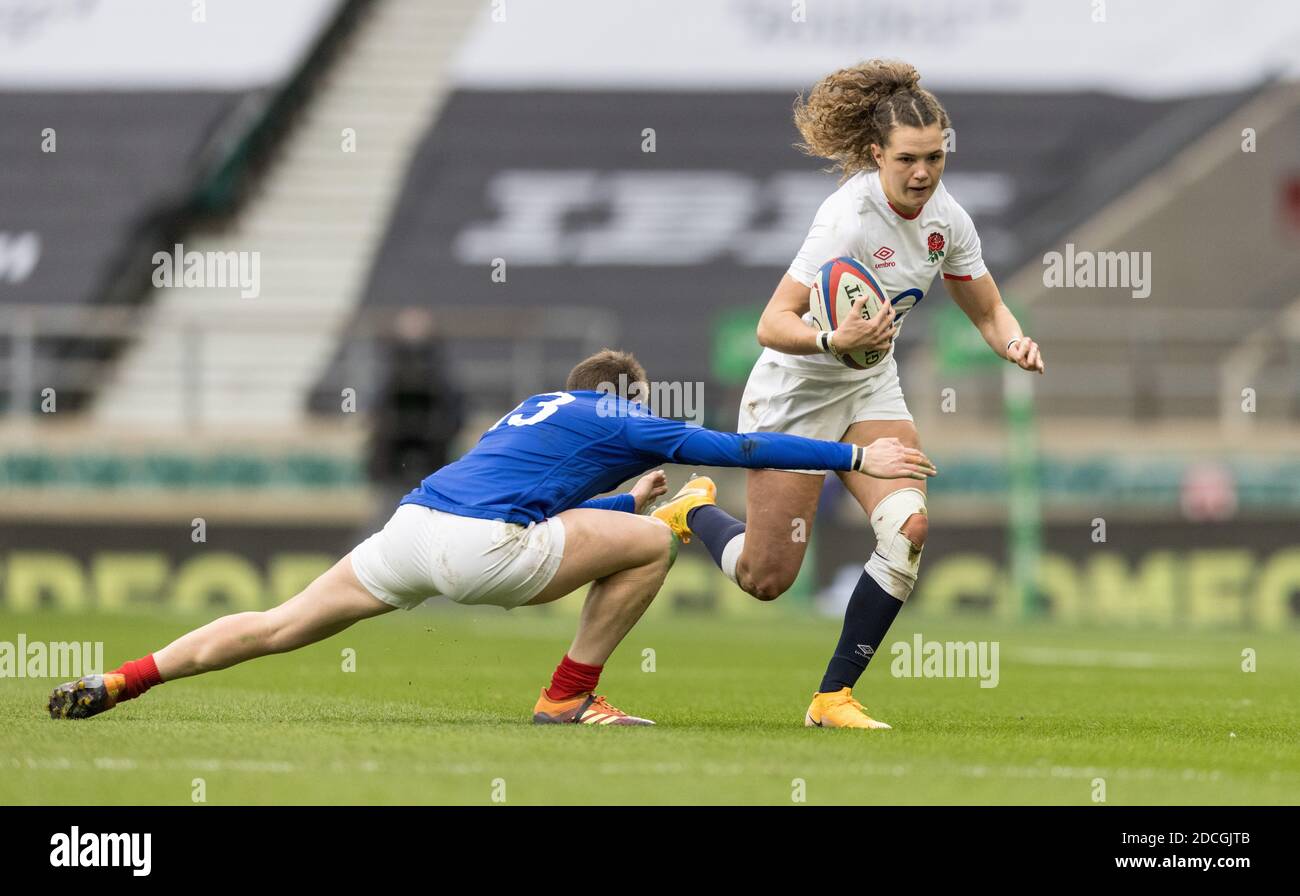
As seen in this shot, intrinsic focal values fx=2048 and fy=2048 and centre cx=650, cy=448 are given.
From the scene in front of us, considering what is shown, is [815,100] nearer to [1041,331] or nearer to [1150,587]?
[1150,587]

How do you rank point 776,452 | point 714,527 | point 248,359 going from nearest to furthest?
point 776,452, point 714,527, point 248,359

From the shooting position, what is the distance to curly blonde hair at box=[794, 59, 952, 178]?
7387 mm

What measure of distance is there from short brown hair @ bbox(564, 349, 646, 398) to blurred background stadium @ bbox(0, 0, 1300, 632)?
1059 cm

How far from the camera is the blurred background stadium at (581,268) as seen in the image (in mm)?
18625

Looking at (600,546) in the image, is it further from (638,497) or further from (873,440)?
(873,440)

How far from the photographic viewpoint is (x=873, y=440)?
25.6ft

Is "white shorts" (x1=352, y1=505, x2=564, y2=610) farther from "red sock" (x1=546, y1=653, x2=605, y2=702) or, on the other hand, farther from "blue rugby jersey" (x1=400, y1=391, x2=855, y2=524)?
"red sock" (x1=546, y1=653, x2=605, y2=702)

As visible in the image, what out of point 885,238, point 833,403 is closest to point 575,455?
point 833,403

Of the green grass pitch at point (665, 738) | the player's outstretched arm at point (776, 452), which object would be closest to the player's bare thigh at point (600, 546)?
the player's outstretched arm at point (776, 452)

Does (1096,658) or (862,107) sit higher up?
(862,107)

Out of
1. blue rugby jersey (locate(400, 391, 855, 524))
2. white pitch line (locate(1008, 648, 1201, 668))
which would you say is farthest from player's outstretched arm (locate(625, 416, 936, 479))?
white pitch line (locate(1008, 648, 1201, 668))

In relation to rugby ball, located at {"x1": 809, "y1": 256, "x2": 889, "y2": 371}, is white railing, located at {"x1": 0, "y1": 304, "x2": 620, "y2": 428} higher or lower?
higher

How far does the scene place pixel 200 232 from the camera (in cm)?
2633

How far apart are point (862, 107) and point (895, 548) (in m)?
1.62
